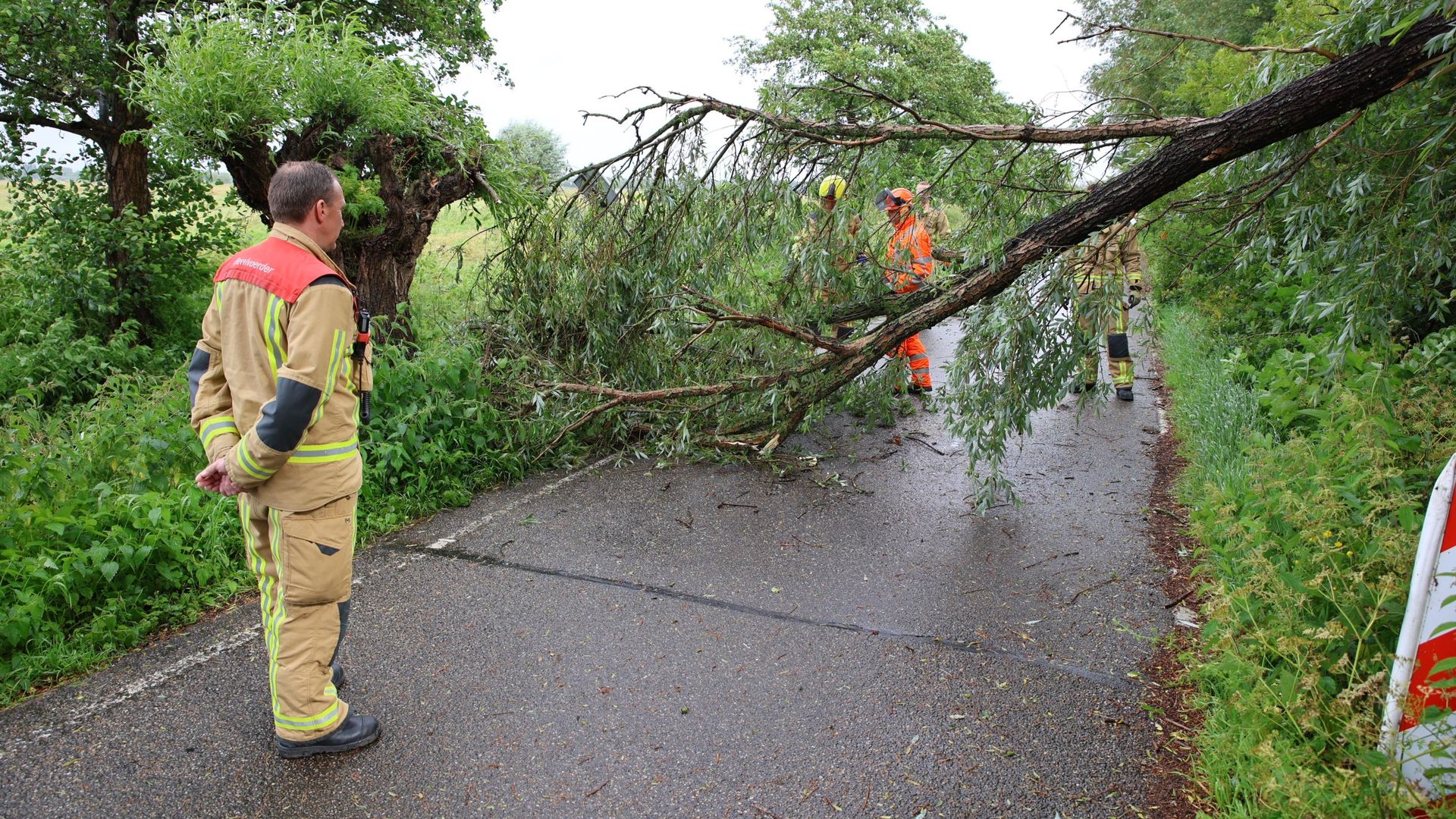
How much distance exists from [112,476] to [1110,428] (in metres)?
7.09

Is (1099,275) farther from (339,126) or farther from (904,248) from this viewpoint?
(339,126)

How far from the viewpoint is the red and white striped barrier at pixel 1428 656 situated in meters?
2.11

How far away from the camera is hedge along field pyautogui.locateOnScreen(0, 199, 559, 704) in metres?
3.74

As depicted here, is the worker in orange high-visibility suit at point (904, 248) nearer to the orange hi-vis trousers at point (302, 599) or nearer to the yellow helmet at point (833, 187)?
the yellow helmet at point (833, 187)

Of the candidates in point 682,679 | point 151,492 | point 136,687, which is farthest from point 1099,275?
point 151,492

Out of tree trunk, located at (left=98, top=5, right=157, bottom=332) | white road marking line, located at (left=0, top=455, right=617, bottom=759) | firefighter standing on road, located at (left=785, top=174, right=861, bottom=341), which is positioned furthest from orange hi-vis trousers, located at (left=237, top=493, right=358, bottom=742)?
tree trunk, located at (left=98, top=5, right=157, bottom=332)

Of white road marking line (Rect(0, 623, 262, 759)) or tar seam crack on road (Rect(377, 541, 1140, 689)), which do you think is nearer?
white road marking line (Rect(0, 623, 262, 759))

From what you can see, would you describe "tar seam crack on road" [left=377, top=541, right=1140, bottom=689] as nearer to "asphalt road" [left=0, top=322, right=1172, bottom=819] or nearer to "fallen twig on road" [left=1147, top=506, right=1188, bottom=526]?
"asphalt road" [left=0, top=322, right=1172, bottom=819]

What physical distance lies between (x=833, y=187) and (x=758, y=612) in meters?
3.02

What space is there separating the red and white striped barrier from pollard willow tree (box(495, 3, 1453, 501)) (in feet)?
8.45

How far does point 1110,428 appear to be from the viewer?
731cm

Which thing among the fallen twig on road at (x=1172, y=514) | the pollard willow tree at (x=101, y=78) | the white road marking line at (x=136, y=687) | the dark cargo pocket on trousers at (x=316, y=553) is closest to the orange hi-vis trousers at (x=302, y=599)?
the dark cargo pocket on trousers at (x=316, y=553)

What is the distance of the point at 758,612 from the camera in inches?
163

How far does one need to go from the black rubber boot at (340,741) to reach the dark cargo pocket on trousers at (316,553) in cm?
45
